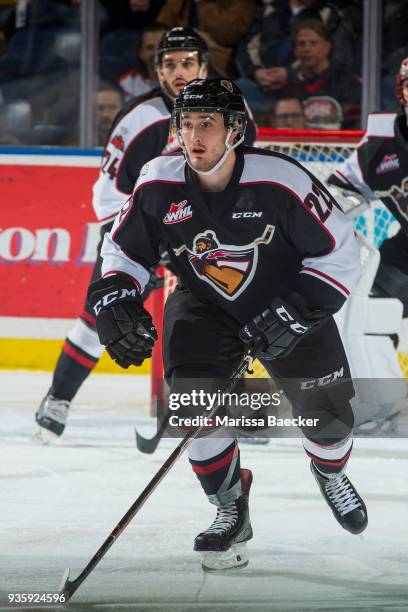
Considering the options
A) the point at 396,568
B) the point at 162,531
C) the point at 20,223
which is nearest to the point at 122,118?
the point at 20,223

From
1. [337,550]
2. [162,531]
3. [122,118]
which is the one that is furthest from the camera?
[122,118]

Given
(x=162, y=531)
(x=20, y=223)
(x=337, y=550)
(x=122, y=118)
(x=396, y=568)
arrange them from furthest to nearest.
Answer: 1. (x=20, y=223)
2. (x=122, y=118)
3. (x=162, y=531)
4. (x=337, y=550)
5. (x=396, y=568)

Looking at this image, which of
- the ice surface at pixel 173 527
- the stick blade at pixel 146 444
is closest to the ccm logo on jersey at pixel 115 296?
the ice surface at pixel 173 527

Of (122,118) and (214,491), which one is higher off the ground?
(122,118)

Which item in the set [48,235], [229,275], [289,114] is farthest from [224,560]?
[289,114]

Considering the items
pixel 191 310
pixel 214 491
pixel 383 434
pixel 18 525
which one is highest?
pixel 191 310

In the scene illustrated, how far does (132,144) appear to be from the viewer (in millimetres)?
3744

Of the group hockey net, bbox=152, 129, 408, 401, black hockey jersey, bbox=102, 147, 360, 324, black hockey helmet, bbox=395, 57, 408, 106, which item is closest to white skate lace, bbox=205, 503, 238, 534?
black hockey jersey, bbox=102, 147, 360, 324

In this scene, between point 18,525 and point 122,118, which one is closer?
point 18,525

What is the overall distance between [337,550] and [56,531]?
64 centimetres

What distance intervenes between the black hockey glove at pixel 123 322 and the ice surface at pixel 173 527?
1.40 ft

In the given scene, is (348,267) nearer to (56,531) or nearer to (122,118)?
(56,531)

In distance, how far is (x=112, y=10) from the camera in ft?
16.5

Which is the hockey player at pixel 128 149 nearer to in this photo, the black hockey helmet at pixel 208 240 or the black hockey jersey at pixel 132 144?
the black hockey jersey at pixel 132 144
